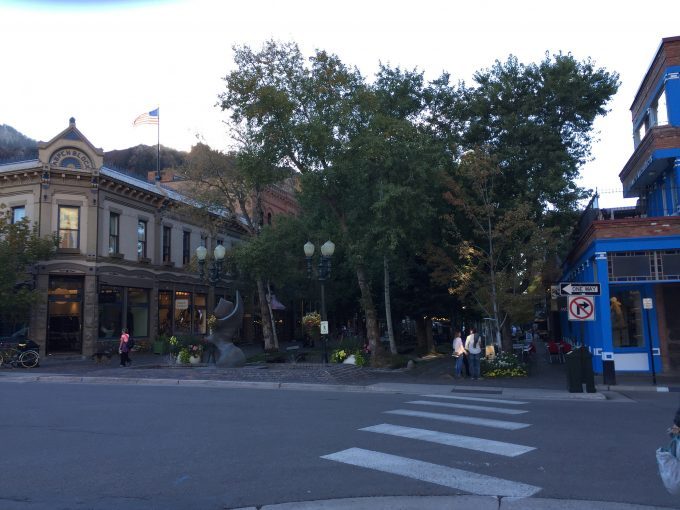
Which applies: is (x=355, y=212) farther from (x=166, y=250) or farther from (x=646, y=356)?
(x=166, y=250)

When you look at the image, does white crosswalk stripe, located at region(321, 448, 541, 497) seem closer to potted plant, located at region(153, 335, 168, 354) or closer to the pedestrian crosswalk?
the pedestrian crosswalk

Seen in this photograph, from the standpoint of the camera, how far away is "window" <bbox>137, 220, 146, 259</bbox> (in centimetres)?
3584

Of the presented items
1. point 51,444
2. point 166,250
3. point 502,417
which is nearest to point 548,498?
point 502,417

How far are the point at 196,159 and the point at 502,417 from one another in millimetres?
23139

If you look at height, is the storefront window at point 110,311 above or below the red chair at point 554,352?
above

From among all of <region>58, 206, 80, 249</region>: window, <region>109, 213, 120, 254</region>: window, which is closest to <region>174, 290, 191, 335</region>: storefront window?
<region>109, 213, 120, 254</region>: window

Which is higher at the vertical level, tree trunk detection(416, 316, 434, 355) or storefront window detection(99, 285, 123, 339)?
storefront window detection(99, 285, 123, 339)

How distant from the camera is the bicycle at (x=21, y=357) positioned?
26.0 metres

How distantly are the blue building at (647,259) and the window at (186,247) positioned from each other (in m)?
25.4

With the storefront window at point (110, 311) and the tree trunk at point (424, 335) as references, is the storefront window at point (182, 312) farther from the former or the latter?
the tree trunk at point (424, 335)

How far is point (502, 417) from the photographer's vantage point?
11.4 meters

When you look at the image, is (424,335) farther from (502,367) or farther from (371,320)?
(502,367)

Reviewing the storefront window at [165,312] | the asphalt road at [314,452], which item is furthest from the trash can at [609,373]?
the storefront window at [165,312]

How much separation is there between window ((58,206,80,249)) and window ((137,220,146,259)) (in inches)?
174
